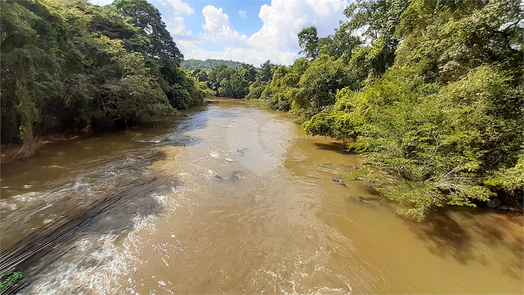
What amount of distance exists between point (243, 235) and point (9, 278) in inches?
162

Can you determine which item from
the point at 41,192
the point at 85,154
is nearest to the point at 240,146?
the point at 85,154

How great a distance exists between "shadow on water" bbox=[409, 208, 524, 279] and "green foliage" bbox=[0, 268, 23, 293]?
8012 millimetres

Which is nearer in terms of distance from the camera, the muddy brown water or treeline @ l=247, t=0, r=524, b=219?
the muddy brown water

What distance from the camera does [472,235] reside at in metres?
5.14

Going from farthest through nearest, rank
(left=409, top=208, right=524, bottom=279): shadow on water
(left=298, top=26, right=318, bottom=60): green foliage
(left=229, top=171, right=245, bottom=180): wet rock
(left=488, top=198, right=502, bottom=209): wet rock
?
(left=298, top=26, right=318, bottom=60): green foliage < (left=229, top=171, right=245, bottom=180): wet rock < (left=488, top=198, right=502, bottom=209): wet rock < (left=409, top=208, right=524, bottom=279): shadow on water

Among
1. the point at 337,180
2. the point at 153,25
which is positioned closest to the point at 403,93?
the point at 337,180

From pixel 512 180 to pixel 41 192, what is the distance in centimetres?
1236

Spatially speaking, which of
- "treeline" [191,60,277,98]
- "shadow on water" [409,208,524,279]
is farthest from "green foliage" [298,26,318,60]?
"shadow on water" [409,208,524,279]

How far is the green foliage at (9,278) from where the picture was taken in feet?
11.2

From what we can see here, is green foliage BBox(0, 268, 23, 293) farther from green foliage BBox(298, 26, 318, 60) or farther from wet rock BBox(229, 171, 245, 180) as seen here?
green foliage BBox(298, 26, 318, 60)

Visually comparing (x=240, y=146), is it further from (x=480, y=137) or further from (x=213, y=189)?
(x=480, y=137)

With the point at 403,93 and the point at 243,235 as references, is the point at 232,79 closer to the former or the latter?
the point at 403,93

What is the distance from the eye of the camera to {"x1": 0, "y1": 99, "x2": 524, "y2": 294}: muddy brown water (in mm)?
3848

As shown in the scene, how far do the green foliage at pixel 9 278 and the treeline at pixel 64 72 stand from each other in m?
6.52
